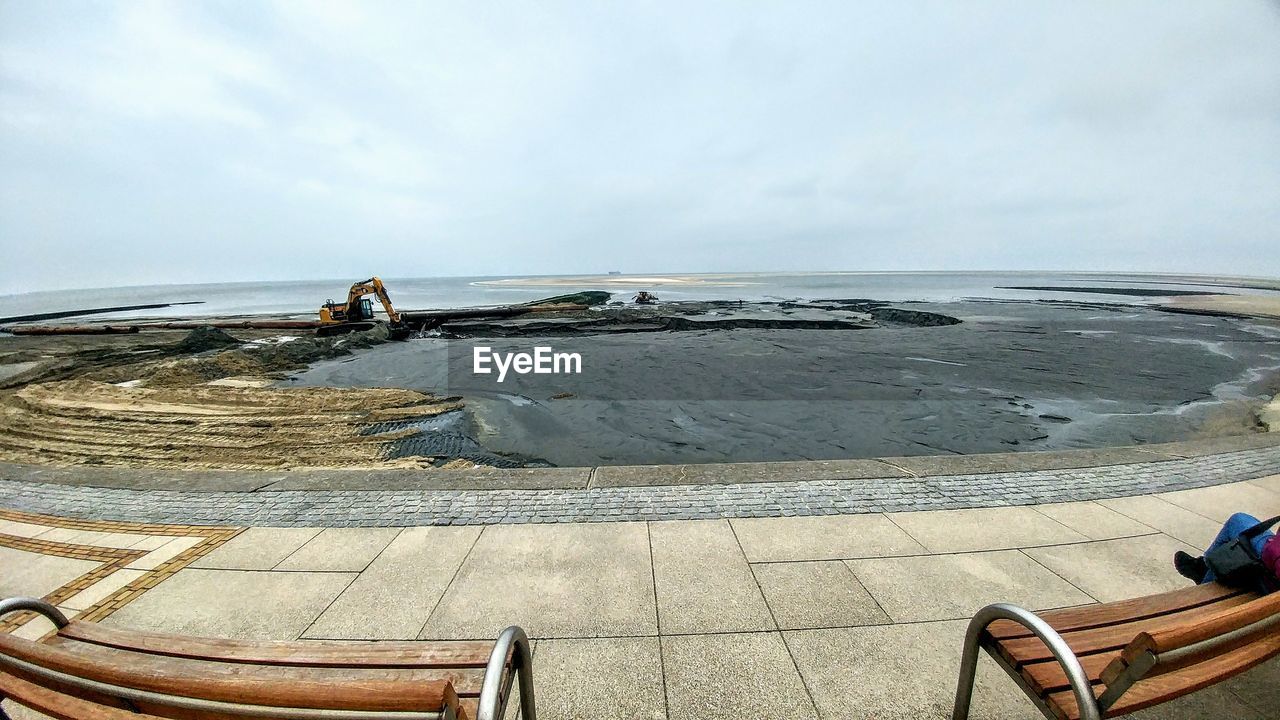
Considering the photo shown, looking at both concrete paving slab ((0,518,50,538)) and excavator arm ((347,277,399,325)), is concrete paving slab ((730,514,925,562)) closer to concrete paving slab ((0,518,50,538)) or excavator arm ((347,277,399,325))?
concrete paving slab ((0,518,50,538))

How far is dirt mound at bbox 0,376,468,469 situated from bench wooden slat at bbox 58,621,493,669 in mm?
5770

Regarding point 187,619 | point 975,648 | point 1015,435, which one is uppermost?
point 975,648

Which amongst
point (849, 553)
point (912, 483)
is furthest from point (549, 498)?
point (912, 483)

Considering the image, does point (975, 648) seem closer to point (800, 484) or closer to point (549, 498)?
point (800, 484)

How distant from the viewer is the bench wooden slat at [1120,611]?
2146 millimetres

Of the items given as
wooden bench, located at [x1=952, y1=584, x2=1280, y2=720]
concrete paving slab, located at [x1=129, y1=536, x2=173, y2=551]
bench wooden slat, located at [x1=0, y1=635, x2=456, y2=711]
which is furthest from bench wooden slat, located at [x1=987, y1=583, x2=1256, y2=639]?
concrete paving slab, located at [x1=129, y1=536, x2=173, y2=551]

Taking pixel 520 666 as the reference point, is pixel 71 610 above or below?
below

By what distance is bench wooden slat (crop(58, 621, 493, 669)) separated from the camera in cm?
202

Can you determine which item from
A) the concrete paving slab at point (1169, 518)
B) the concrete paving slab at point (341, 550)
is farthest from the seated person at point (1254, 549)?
the concrete paving slab at point (341, 550)

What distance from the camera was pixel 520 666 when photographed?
6.46 ft

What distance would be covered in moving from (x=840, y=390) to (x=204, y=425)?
16043mm

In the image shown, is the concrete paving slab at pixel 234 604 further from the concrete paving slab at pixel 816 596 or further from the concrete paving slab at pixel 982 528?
the concrete paving slab at pixel 982 528

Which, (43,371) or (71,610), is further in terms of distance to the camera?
(43,371)

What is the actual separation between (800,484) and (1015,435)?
757 cm
